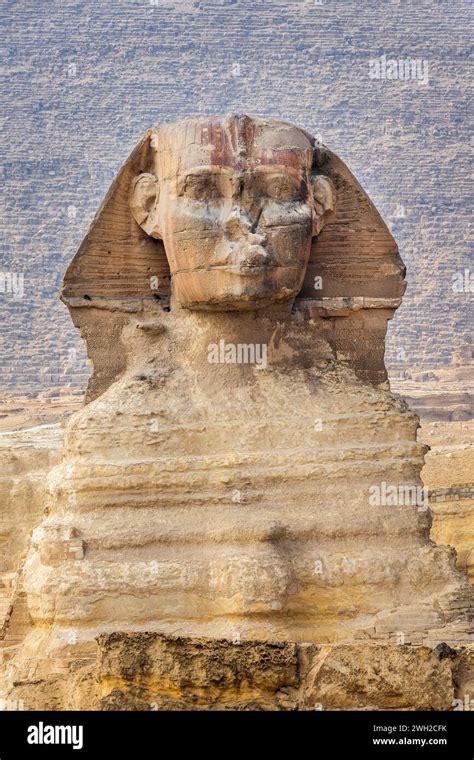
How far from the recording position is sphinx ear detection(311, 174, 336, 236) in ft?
33.3

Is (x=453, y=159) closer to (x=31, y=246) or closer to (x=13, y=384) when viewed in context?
(x=31, y=246)

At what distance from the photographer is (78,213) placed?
442ft

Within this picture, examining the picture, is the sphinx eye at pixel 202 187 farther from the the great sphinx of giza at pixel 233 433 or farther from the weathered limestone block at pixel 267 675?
the weathered limestone block at pixel 267 675

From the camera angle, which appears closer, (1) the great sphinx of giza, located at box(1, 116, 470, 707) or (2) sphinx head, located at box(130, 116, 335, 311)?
(1) the great sphinx of giza, located at box(1, 116, 470, 707)

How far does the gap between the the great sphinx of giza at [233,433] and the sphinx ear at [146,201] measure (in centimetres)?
2

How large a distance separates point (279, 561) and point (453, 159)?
425 ft

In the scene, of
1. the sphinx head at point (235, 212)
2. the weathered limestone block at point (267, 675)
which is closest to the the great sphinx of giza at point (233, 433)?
the sphinx head at point (235, 212)

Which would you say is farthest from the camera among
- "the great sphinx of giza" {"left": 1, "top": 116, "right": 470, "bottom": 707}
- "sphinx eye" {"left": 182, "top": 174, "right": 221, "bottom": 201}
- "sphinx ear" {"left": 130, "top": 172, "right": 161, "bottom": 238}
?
"sphinx ear" {"left": 130, "top": 172, "right": 161, "bottom": 238}

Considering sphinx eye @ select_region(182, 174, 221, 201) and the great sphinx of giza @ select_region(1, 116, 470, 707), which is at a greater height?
sphinx eye @ select_region(182, 174, 221, 201)

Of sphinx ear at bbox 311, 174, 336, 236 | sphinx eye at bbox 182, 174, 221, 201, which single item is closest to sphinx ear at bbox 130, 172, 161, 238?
sphinx eye at bbox 182, 174, 221, 201

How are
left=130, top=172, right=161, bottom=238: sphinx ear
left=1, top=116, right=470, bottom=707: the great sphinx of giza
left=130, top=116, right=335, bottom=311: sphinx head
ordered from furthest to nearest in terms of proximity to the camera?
left=130, top=172, right=161, bottom=238: sphinx ear < left=130, top=116, right=335, bottom=311: sphinx head < left=1, top=116, right=470, bottom=707: the great sphinx of giza

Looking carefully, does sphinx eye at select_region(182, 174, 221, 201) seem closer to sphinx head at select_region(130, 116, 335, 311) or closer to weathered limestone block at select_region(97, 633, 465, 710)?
sphinx head at select_region(130, 116, 335, 311)

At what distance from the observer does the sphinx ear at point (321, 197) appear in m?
10.2

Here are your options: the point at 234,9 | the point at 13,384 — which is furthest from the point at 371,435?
the point at 234,9
